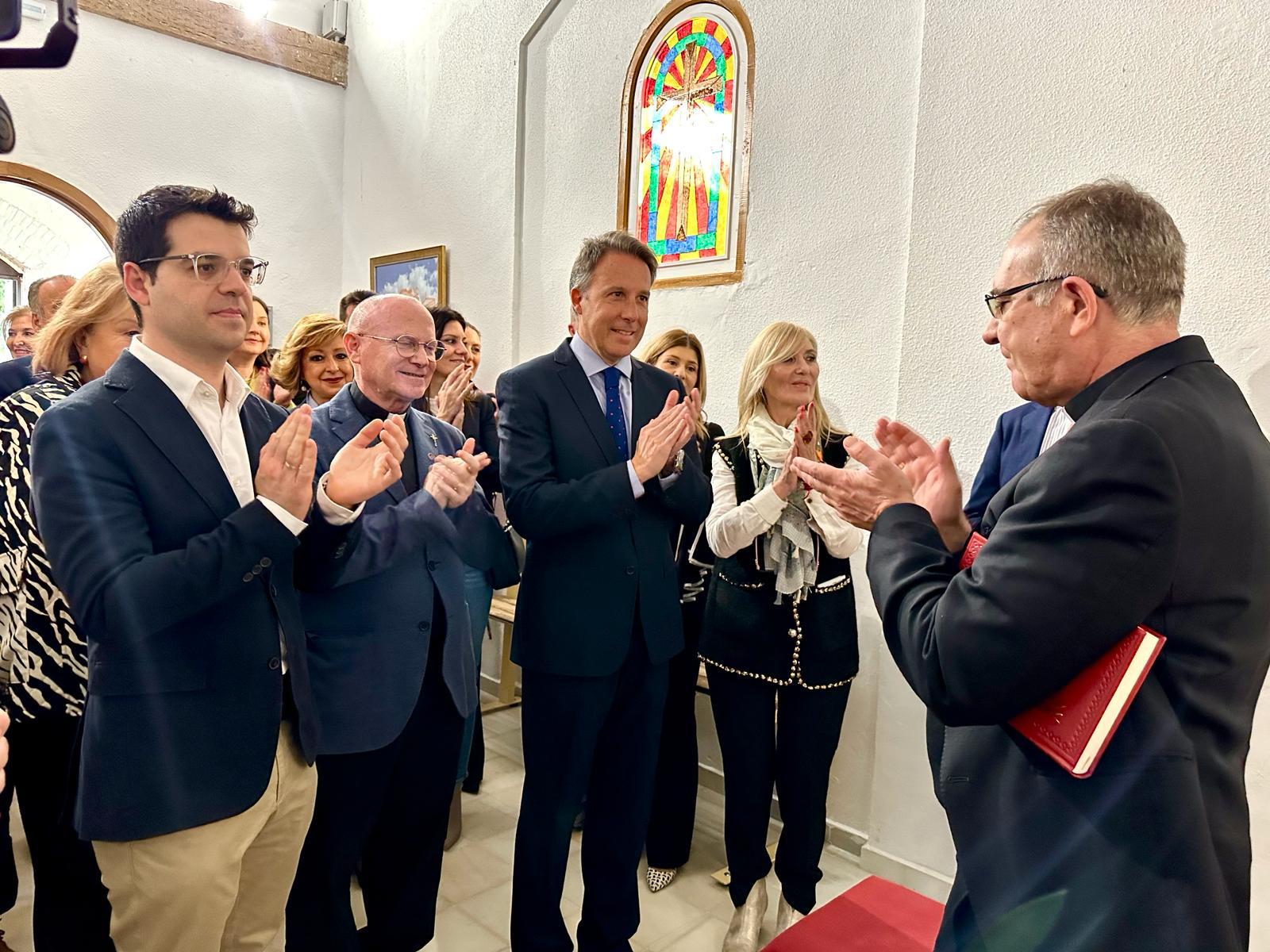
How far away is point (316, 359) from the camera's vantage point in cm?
316

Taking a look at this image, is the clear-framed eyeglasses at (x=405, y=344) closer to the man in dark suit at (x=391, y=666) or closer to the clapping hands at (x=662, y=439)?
the man in dark suit at (x=391, y=666)

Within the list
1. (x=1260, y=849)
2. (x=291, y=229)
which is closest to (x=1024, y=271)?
(x=1260, y=849)

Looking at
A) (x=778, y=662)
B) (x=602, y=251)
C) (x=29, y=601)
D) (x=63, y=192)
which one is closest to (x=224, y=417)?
(x=29, y=601)

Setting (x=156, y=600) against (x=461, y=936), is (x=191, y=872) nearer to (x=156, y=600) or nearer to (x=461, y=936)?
(x=156, y=600)

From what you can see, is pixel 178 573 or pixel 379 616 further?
pixel 379 616

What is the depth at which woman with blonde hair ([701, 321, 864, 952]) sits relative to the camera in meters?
2.50

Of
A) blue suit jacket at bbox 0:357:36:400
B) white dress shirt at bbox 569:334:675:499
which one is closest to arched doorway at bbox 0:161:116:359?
blue suit jacket at bbox 0:357:36:400

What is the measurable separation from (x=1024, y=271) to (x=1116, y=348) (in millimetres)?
168

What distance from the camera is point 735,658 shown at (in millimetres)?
2545

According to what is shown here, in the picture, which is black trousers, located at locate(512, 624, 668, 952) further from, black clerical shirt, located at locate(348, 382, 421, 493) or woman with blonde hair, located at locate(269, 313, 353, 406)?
woman with blonde hair, located at locate(269, 313, 353, 406)

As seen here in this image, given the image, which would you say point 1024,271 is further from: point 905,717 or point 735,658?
point 905,717

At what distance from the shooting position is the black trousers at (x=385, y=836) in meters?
1.93

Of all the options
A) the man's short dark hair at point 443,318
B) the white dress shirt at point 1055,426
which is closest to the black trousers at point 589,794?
the white dress shirt at point 1055,426

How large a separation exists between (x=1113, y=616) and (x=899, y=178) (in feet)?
7.70
